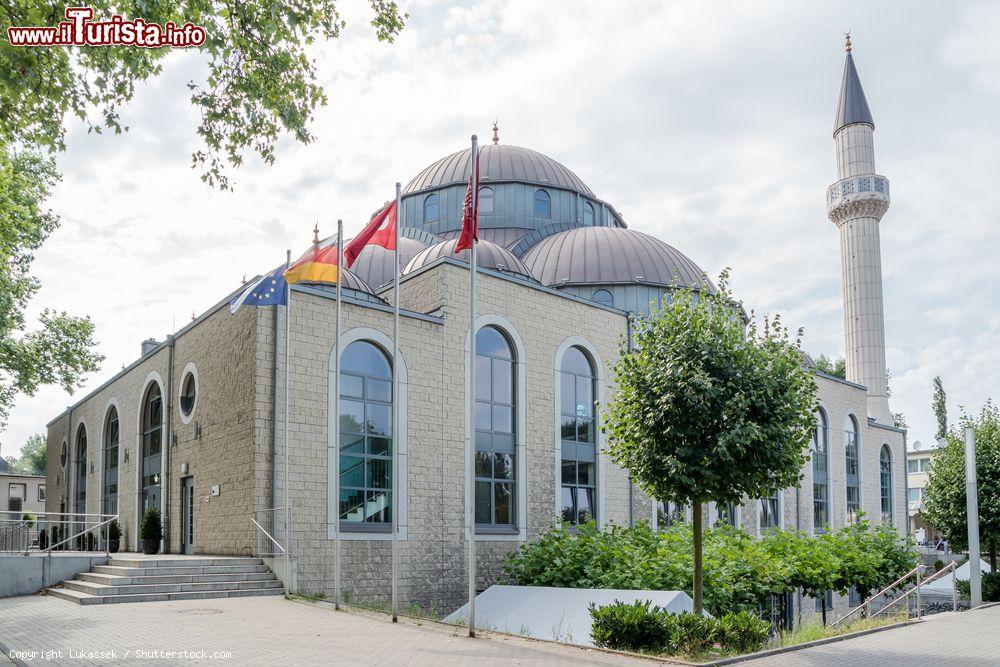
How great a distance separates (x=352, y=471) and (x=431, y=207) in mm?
19703

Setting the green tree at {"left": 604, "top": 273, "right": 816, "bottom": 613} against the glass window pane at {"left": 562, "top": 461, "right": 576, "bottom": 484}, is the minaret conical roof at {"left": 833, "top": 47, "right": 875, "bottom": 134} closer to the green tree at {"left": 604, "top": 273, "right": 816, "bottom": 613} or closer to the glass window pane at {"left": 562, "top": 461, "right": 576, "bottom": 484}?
the glass window pane at {"left": 562, "top": 461, "right": 576, "bottom": 484}

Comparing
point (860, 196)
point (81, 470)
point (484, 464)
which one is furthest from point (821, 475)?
point (81, 470)

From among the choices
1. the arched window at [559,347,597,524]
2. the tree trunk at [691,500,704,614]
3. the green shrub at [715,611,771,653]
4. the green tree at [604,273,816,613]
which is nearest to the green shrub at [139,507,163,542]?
the arched window at [559,347,597,524]

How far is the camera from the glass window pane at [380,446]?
20859 mm

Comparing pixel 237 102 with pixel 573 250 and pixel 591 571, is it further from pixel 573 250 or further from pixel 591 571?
pixel 573 250

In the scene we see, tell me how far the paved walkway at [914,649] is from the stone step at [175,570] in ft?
35.2

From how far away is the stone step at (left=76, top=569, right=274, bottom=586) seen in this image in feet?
54.3

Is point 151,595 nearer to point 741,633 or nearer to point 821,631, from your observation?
point 741,633

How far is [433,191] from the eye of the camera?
1502 inches

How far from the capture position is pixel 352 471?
66.6ft

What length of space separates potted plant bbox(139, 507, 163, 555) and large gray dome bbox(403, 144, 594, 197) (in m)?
19.3

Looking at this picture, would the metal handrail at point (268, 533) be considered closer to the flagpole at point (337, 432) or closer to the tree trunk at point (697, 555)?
the flagpole at point (337, 432)

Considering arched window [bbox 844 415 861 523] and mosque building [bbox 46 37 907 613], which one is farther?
arched window [bbox 844 415 861 523]

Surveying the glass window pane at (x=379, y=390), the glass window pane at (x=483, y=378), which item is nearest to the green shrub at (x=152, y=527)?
the glass window pane at (x=379, y=390)
